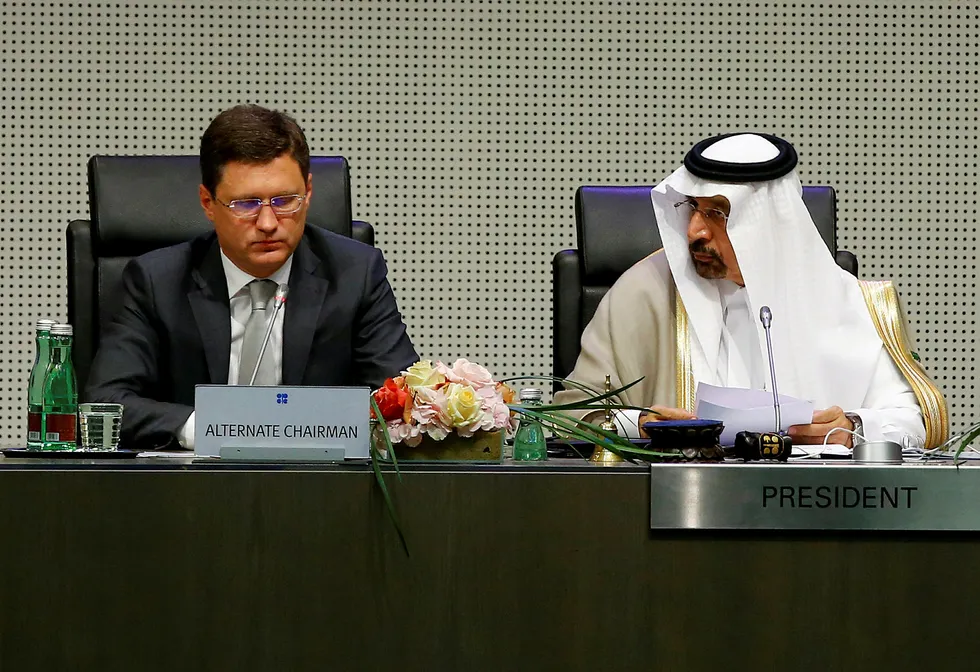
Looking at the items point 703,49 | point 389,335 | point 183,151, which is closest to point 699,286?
point 389,335

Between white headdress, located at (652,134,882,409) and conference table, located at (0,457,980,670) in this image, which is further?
white headdress, located at (652,134,882,409)

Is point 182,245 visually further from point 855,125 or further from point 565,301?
point 855,125

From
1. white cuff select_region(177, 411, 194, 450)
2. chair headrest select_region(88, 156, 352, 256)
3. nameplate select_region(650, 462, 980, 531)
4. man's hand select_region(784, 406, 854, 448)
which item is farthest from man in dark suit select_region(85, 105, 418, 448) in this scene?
nameplate select_region(650, 462, 980, 531)

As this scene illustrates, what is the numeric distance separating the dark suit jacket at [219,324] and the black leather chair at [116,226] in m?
0.11

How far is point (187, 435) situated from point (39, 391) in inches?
18.0

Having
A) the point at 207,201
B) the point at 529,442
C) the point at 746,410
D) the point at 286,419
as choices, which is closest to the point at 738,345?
the point at 746,410

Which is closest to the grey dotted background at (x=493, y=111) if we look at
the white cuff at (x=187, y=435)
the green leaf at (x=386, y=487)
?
the white cuff at (x=187, y=435)

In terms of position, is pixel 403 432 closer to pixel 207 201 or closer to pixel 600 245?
pixel 207 201

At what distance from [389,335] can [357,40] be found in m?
1.47

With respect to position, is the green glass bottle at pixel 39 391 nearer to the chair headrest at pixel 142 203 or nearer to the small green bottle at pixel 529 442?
the small green bottle at pixel 529 442

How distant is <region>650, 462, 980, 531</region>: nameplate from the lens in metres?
1.29

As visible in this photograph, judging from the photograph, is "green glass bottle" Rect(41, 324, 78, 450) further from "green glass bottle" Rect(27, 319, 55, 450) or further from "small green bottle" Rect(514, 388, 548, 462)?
"small green bottle" Rect(514, 388, 548, 462)

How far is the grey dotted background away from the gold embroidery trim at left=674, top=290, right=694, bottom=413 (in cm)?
114

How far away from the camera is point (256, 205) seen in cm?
246
